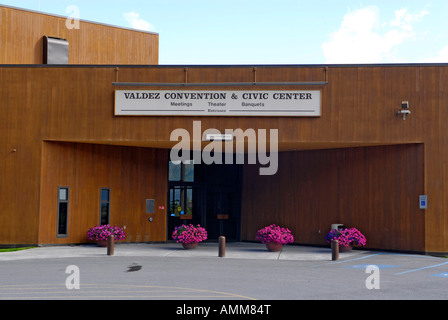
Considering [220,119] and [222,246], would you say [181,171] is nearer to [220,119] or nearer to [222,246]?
[220,119]

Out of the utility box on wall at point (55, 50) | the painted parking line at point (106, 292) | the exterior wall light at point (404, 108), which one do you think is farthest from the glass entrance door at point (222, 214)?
the painted parking line at point (106, 292)

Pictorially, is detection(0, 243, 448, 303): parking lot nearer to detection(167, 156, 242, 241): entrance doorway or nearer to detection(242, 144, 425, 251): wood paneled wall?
detection(242, 144, 425, 251): wood paneled wall

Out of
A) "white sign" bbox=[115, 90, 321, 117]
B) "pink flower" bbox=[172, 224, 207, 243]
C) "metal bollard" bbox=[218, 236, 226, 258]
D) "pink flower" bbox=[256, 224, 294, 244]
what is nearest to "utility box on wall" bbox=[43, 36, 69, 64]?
"white sign" bbox=[115, 90, 321, 117]

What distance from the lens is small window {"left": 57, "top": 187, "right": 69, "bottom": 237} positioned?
75.3 feet

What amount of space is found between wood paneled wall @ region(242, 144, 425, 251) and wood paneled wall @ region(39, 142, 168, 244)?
14.6ft

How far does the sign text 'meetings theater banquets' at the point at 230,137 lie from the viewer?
21.5m

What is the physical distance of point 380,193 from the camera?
73.6 ft

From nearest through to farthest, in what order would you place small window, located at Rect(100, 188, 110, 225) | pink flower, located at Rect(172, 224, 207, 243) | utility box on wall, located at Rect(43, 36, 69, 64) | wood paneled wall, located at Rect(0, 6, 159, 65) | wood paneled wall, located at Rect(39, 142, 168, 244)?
pink flower, located at Rect(172, 224, 207, 243) → wood paneled wall, located at Rect(39, 142, 168, 244) → small window, located at Rect(100, 188, 110, 225) → wood paneled wall, located at Rect(0, 6, 159, 65) → utility box on wall, located at Rect(43, 36, 69, 64)

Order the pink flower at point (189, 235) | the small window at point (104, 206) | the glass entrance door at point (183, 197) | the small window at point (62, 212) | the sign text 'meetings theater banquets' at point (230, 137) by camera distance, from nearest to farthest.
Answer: the sign text 'meetings theater banquets' at point (230, 137)
the pink flower at point (189, 235)
the small window at point (62, 212)
the small window at point (104, 206)
the glass entrance door at point (183, 197)

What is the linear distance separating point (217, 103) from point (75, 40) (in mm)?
12068

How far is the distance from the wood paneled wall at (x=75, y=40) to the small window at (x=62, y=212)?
30.1ft

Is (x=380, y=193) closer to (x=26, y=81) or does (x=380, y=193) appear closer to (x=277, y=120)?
(x=277, y=120)

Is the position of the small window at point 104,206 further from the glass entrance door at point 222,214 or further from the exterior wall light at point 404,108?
the exterior wall light at point 404,108
